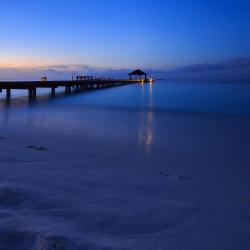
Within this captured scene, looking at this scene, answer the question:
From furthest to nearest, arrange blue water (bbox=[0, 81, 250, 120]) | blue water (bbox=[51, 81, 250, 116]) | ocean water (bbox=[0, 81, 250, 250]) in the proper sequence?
blue water (bbox=[51, 81, 250, 116]), blue water (bbox=[0, 81, 250, 120]), ocean water (bbox=[0, 81, 250, 250])

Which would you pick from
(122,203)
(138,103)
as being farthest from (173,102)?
(122,203)

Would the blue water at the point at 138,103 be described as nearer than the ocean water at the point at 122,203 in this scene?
No

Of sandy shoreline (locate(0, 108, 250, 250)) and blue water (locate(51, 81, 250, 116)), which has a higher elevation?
blue water (locate(51, 81, 250, 116))

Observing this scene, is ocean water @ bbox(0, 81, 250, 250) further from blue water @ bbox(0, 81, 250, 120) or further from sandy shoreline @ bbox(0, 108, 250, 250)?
blue water @ bbox(0, 81, 250, 120)

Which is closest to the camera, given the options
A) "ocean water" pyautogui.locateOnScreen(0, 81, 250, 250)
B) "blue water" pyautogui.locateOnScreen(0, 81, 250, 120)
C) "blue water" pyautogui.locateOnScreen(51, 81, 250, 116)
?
"ocean water" pyautogui.locateOnScreen(0, 81, 250, 250)

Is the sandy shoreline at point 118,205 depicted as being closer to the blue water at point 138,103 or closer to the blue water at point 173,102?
the blue water at point 138,103

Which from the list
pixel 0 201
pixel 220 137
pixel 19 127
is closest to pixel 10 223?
pixel 0 201

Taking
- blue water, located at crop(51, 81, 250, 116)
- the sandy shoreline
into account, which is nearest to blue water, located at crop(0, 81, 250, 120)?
blue water, located at crop(51, 81, 250, 116)

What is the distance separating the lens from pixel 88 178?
3.99 m

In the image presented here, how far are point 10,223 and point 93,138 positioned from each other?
21.0 feet

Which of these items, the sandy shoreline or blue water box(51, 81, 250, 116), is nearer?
the sandy shoreline

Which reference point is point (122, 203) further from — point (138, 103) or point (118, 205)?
point (138, 103)

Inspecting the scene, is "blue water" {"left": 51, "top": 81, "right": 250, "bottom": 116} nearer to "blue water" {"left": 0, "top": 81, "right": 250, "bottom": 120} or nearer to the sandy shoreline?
"blue water" {"left": 0, "top": 81, "right": 250, "bottom": 120}

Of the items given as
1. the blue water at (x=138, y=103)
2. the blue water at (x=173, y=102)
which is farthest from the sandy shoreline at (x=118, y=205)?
the blue water at (x=173, y=102)
